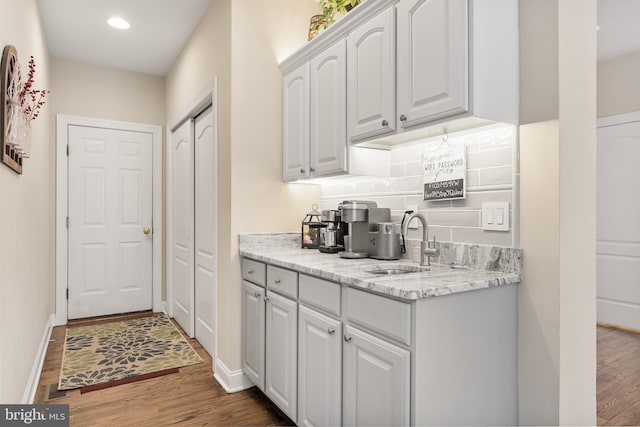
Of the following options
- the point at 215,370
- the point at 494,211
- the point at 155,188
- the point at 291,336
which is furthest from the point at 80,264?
the point at 494,211

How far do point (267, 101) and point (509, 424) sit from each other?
2.36 metres

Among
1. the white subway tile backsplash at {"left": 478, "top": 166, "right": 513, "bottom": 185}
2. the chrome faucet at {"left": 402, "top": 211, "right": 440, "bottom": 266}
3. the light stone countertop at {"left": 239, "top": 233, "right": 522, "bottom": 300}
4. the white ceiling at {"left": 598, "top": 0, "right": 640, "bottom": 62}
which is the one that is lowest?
the light stone countertop at {"left": 239, "top": 233, "right": 522, "bottom": 300}

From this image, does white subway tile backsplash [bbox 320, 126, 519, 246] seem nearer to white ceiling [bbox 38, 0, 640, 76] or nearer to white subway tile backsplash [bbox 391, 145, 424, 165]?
white subway tile backsplash [bbox 391, 145, 424, 165]

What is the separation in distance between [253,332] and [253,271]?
1.25ft

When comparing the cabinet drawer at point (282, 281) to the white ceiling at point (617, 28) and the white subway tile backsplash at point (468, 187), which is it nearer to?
the white subway tile backsplash at point (468, 187)

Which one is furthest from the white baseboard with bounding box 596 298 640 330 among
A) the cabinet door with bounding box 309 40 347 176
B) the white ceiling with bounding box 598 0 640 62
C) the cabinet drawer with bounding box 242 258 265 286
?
the cabinet drawer with bounding box 242 258 265 286

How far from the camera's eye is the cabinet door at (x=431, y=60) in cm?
155

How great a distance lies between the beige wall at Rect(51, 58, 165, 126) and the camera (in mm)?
4168

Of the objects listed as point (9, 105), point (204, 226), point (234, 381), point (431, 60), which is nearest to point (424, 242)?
point (431, 60)

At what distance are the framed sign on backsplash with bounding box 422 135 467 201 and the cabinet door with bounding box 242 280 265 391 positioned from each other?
115 centimetres

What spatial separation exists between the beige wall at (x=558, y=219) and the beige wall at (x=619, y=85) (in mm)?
3053

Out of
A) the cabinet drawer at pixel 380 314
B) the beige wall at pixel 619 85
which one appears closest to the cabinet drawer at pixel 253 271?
the cabinet drawer at pixel 380 314

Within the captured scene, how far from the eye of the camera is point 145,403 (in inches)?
95.7

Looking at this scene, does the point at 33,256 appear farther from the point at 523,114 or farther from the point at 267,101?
the point at 523,114
